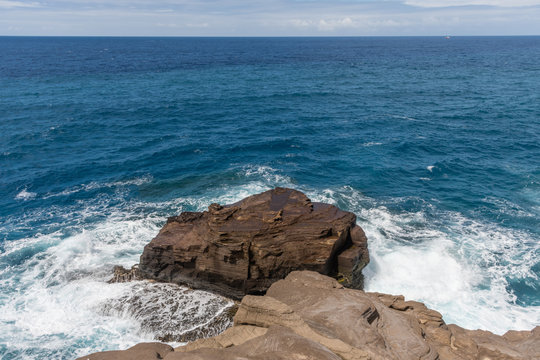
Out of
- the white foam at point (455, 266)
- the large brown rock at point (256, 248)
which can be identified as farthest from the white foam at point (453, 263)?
the large brown rock at point (256, 248)

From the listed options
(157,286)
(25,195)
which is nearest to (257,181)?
(157,286)

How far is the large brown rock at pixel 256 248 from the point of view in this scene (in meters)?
29.6

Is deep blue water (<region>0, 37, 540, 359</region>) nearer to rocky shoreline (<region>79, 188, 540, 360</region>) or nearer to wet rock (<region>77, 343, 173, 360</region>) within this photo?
rocky shoreline (<region>79, 188, 540, 360</region>)

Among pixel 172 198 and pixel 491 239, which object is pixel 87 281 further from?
pixel 491 239

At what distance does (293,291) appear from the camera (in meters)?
25.7

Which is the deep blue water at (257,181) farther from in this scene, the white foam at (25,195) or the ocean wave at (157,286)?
the white foam at (25,195)

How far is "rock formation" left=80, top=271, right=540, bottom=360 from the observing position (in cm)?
1816

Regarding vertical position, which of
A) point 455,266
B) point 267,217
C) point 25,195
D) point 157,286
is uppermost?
point 267,217

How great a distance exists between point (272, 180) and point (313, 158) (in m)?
9.96

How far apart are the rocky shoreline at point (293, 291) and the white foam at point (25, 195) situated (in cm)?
2219

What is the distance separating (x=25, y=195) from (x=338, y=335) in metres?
43.7

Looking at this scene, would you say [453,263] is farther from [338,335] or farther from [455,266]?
[338,335]

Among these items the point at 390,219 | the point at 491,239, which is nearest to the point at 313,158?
the point at 390,219

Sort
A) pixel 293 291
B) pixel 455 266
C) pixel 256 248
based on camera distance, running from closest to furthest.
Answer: pixel 293 291 → pixel 256 248 → pixel 455 266
